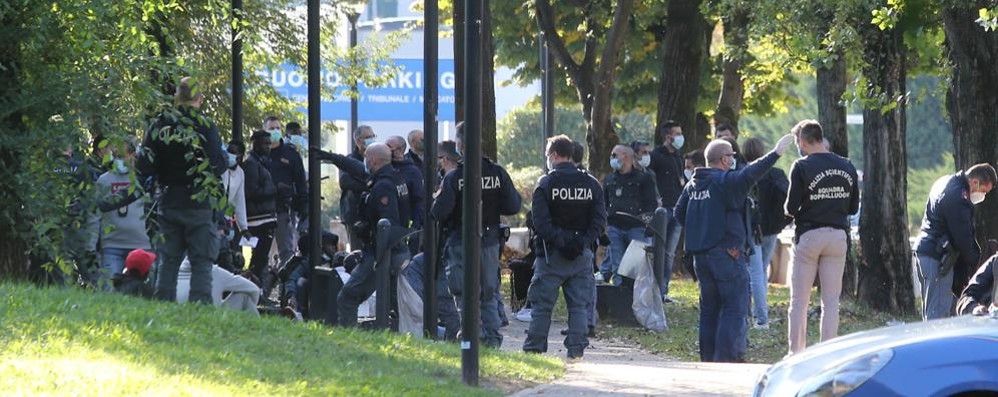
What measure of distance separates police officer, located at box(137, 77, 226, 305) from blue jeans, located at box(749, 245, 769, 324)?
5486 millimetres

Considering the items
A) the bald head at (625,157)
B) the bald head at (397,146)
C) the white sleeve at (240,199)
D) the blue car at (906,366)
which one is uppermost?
the bald head at (397,146)

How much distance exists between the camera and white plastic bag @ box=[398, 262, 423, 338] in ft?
46.8

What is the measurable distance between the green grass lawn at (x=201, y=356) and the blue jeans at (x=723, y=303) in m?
1.75

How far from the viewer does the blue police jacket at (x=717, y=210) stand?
1317cm

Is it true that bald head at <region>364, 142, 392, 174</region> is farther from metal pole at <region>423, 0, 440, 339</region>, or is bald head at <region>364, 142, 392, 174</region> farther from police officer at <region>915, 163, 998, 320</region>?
police officer at <region>915, 163, 998, 320</region>

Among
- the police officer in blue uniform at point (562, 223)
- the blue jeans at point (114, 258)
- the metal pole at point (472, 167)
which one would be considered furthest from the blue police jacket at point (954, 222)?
the blue jeans at point (114, 258)

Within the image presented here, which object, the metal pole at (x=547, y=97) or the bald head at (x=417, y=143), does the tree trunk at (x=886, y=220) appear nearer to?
the bald head at (x=417, y=143)

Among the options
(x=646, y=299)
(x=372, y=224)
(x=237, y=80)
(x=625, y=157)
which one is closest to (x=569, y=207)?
(x=372, y=224)

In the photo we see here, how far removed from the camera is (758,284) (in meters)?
16.9

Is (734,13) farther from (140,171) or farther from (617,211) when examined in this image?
(140,171)

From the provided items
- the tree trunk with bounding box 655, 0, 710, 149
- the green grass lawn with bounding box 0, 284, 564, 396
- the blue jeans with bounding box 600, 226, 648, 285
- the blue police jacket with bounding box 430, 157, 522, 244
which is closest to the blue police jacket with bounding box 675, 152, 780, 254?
the blue police jacket with bounding box 430, 157, 522, 244

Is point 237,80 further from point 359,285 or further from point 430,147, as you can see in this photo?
point 430,147

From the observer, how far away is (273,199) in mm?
17922

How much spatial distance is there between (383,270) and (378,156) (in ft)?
4.10
